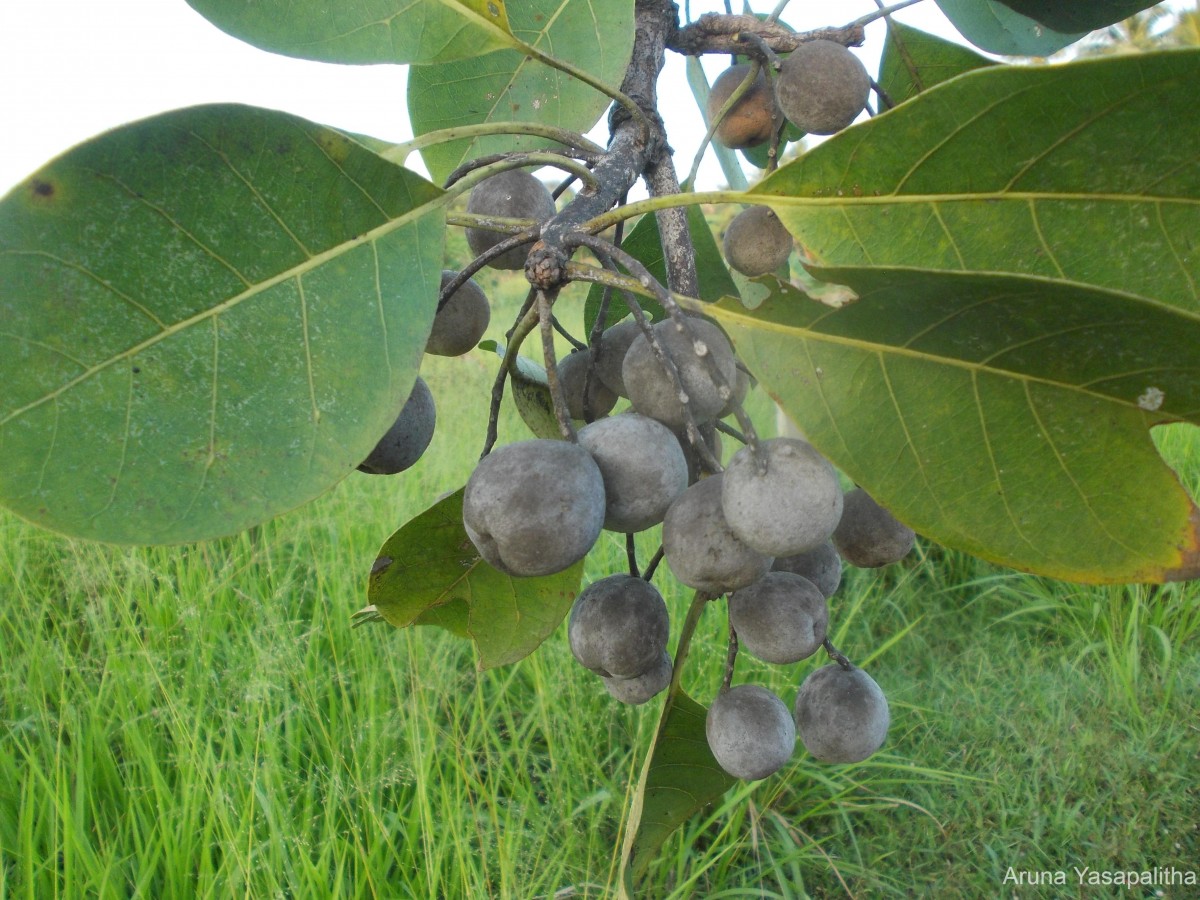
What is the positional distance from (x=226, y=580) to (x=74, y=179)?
8.76 ft

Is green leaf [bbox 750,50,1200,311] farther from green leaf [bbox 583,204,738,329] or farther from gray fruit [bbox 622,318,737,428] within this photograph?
green leaf [bbox 583,204,738,329]

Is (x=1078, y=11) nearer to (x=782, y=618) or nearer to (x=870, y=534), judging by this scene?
(x=870, y=534)

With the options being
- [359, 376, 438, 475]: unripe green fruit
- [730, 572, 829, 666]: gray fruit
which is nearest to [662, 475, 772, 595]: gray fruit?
[730, 572, 829, 666]: gray fruit

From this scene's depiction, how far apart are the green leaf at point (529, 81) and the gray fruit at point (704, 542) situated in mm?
391

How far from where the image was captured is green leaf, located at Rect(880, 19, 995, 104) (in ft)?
3.31

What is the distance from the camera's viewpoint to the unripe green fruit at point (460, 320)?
33.6 inches

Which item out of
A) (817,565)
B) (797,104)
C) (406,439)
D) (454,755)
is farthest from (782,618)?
(454,755)

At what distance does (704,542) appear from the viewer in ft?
2.01

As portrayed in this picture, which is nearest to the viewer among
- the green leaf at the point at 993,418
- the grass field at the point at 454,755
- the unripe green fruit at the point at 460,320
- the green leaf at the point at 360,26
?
the green leaf at the point at 993,418

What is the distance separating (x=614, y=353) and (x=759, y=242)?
0.66 ft

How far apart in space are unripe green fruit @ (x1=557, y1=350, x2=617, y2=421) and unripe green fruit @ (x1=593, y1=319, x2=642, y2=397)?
0.06 feet

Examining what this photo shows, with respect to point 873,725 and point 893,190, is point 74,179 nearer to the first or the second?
point 893,190

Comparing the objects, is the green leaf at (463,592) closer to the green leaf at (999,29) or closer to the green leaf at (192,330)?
the green leaf at (192,330)

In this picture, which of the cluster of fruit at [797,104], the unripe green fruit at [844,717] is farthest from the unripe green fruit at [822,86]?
the unripe green fruit at [844,717]
